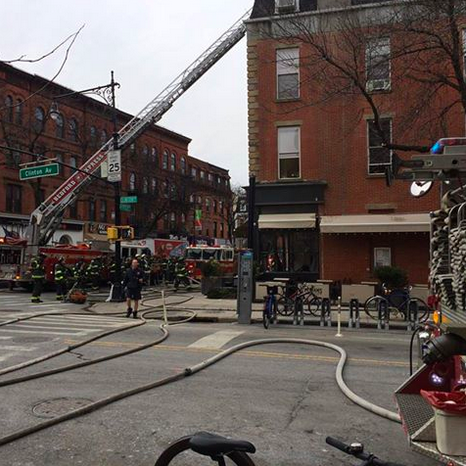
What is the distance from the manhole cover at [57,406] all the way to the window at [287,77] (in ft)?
56.0

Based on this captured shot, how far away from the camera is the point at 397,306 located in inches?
583

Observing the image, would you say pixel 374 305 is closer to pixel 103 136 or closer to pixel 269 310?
pixel 269 310

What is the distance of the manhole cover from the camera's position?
5.60m

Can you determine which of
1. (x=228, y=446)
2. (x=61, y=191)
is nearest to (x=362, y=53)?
(x=228, y=446)

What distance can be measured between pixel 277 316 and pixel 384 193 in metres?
7.59

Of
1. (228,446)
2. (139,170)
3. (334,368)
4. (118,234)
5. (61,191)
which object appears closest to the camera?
(228,446)

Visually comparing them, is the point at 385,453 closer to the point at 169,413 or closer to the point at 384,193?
the point at 169,413

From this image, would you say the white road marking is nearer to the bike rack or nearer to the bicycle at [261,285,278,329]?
the bicycle at [261,285,278,329]

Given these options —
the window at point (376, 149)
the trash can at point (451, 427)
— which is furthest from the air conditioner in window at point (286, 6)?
the trash can at point (451, 427)

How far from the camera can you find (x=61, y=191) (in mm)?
26312

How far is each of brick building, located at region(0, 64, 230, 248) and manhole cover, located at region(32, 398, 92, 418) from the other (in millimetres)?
24588

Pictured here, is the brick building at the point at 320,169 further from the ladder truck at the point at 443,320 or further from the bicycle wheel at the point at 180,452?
the bicycle wheel at the point at 180,452

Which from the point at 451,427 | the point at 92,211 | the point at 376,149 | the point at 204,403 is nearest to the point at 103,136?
the point at 92,211

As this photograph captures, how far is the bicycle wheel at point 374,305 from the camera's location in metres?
13.9
